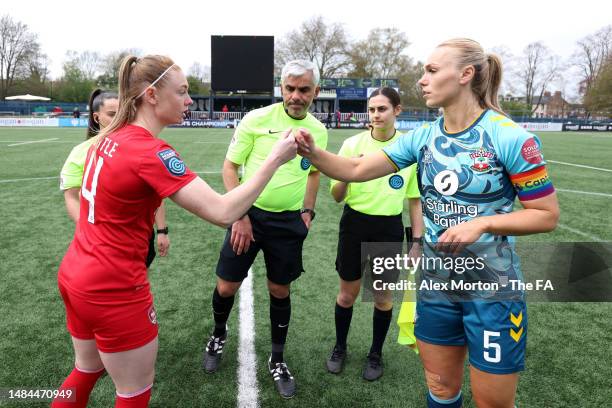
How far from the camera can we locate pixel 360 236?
3508mm

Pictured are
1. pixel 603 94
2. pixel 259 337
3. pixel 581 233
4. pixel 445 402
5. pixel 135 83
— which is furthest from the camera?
pixel 603 94

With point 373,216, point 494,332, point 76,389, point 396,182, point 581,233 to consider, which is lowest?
point 581,233

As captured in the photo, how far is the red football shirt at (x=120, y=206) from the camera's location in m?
1.78

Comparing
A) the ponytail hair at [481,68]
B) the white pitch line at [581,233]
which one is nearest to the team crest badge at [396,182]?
the ponytail hair at [481,68]

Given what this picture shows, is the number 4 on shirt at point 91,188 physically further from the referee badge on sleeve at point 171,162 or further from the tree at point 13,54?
the tree at point 13,54

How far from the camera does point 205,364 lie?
352cm

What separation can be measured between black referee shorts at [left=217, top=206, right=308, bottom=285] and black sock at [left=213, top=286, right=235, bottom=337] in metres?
0.23

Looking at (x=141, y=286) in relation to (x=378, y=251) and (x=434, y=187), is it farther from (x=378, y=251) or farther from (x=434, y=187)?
(x=378, y=251)

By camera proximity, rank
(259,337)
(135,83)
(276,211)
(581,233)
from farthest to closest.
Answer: (581,233) < (259,337) < (276,211) < (135,83)

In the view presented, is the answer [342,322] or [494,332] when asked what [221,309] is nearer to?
[342,322]

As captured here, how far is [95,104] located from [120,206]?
215cm

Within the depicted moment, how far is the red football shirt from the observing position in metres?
1.78

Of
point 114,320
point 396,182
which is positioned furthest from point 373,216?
point 114,320

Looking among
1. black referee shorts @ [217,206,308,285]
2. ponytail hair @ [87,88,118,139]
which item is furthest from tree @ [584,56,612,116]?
ponytail hair @ [87,88,118,139]
